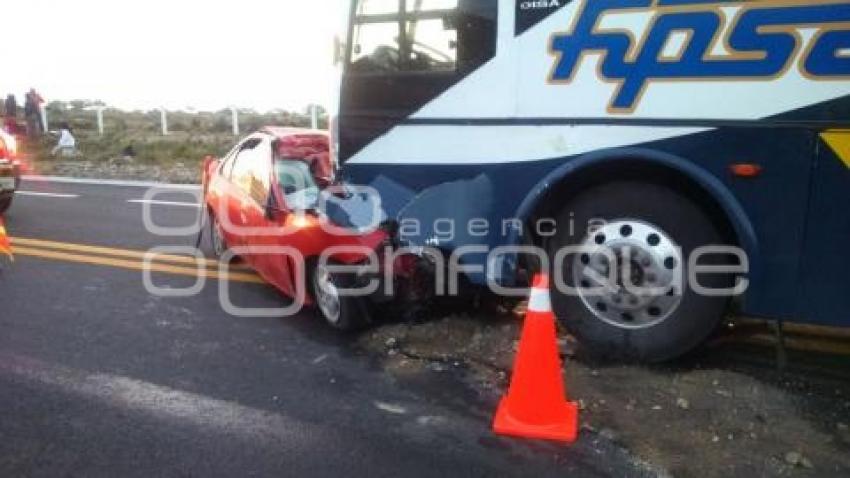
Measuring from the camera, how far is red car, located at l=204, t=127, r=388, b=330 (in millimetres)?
5562

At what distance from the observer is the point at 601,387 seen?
4527 mm

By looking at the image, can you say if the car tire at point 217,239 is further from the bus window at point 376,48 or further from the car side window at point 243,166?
the bus window at point 376,48

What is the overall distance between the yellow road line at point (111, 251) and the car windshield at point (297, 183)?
1683 millimetres

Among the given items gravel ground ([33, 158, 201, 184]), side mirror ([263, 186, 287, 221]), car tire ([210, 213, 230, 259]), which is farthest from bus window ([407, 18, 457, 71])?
gravel ground ([33, 158, 201, 184])

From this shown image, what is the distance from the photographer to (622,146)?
455cm

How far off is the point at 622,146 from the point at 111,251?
6.28 m

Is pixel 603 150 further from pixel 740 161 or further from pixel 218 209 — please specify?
pixel 218 209

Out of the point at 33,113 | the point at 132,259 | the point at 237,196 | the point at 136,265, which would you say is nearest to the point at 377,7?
the point at 237,196

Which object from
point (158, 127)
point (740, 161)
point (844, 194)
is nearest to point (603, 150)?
point (740, 161)

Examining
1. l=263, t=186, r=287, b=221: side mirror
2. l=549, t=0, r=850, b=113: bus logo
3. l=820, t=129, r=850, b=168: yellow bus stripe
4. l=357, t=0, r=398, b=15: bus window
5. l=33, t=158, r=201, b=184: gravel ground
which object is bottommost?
l=33, t=158, r=201, b=184: gravel ground

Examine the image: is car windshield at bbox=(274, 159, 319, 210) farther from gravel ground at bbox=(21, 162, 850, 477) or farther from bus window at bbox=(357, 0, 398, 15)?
bus window at bbox=(357, 0, 398, 15)

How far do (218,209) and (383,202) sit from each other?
2.85 m

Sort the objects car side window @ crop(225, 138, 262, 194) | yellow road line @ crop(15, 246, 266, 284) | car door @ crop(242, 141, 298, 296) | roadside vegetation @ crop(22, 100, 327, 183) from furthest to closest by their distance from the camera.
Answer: roadside vegetation @ crop(22, 100, 327, 183), yellow road line @ crop(15, 246, 266, 284), car side window @ crop(225, 138, 262, 194), car door @ crop(242, 141, 298, 296)

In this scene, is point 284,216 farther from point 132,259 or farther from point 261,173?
point 132,259
